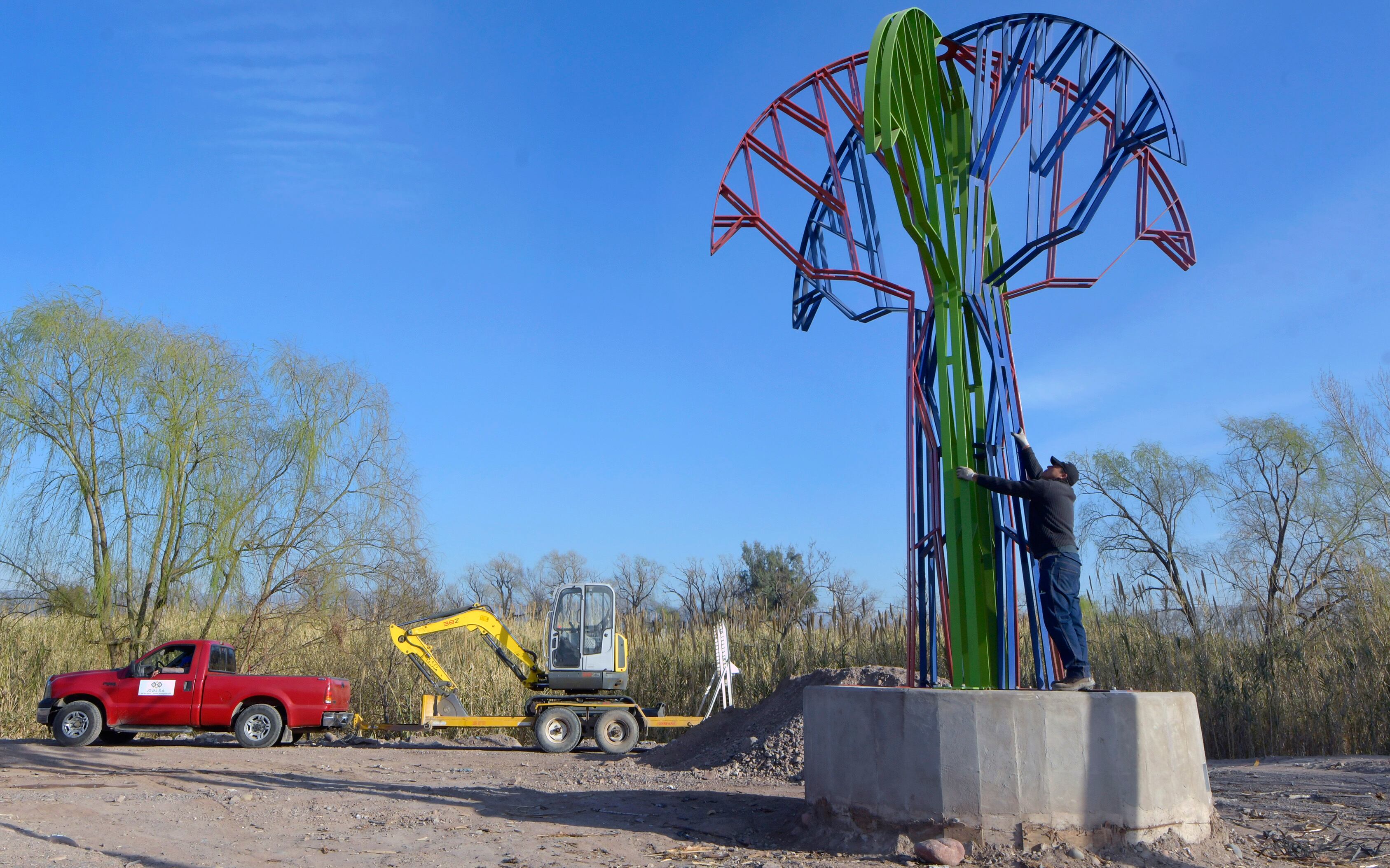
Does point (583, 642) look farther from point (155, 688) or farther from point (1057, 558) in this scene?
point (1057, 558)

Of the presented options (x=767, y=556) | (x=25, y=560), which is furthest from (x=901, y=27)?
(x=767, y=556)

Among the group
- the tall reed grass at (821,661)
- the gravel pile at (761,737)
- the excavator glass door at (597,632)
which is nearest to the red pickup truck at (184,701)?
the tall reed grass at (821,661)

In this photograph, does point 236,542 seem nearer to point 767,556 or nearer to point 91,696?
point 91,696

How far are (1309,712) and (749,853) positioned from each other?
31.1ft

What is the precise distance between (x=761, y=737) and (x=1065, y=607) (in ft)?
23.6

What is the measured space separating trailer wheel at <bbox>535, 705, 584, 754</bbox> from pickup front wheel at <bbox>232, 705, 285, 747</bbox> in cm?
441

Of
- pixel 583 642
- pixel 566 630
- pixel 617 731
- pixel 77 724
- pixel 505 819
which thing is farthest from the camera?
pixel 566 630

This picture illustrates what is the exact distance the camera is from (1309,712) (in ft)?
40.0

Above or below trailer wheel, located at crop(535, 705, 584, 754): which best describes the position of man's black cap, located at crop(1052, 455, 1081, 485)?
above

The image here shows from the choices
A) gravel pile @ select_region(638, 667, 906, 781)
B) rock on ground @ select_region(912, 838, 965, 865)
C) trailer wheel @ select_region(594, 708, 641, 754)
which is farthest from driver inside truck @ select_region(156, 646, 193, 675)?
rock on ground @ select_region(912, 838, 965, 865)

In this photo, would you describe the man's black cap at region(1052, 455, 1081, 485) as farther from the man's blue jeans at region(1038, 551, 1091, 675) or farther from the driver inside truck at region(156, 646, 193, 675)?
the driver inside truck at region(156, 646, 193, 675)

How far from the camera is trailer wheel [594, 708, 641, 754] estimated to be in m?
16.4

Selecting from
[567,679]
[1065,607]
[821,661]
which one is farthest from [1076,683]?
[821,661]

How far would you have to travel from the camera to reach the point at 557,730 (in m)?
16.5
